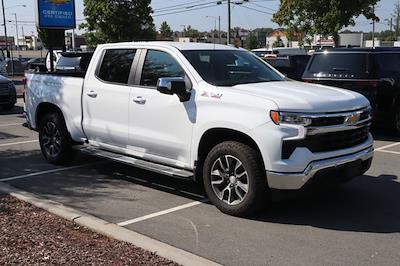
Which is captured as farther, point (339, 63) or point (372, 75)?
point (339, 63)

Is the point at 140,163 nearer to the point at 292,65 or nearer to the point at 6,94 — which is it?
the point at 6,94

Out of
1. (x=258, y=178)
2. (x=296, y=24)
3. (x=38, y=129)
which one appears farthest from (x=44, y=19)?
(x=296, y=24)

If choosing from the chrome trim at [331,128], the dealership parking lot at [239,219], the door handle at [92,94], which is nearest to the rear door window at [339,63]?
the dealership parking lot at [239,219]

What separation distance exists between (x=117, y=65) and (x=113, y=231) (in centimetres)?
278

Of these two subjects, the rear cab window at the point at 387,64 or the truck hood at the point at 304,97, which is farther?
the rear cab window at the point at 387,64

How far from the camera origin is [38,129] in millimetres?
8742

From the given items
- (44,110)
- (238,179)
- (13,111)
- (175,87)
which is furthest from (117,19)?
(238,179)

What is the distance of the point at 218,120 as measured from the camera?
5.68 m

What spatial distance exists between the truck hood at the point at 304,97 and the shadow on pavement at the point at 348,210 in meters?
0.91

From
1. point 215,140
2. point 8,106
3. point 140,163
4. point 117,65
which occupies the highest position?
point 117,65

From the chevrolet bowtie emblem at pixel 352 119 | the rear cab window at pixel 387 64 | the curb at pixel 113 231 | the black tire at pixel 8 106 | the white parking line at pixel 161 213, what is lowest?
the white parking line at pixel 161 213

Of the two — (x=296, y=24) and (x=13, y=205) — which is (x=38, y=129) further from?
(x=296, y=24)

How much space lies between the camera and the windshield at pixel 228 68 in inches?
245

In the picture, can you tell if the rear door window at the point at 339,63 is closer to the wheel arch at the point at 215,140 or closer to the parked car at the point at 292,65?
the parked car at the point at 292,65
